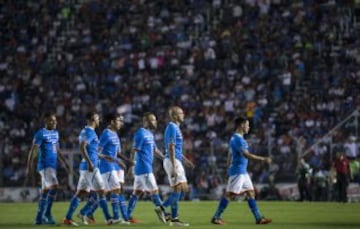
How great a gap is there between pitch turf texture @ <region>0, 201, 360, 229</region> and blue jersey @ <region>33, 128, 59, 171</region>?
149cm

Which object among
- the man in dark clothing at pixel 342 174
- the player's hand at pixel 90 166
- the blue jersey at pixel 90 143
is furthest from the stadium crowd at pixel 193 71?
the player's hand at pixel 90 166

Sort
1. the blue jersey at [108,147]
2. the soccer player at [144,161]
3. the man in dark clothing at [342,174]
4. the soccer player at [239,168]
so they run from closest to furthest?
the soccer player at [239,168], the soccer player at [144,161], the blue jersey at [108,147], the man in dark clothing at [342,174]

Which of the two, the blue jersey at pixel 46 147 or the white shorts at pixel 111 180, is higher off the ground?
the blue jersey at pixel 46 147

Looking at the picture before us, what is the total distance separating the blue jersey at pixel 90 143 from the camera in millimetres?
24578

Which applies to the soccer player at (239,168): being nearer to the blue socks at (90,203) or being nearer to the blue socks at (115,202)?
the blue socks at (115,202)

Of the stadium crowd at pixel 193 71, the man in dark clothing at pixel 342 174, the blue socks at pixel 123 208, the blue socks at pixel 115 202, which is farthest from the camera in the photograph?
the stadium crowd at pixel 193 71

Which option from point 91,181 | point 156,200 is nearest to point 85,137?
point 91,181

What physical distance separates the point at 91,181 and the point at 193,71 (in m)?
24.0

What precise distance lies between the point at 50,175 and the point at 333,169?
16.1 m

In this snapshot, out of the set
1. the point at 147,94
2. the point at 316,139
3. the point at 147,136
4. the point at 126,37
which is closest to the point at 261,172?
the point at 316,139

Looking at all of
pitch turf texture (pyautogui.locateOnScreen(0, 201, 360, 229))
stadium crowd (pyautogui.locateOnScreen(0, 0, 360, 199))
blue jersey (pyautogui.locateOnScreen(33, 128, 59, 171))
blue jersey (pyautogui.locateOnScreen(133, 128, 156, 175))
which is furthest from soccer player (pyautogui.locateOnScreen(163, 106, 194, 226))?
stadium crowd (pyautogui.locateOnScreen(0, 0, 360, 199))

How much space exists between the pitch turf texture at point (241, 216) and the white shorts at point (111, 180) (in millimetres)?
886

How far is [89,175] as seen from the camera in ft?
81.4

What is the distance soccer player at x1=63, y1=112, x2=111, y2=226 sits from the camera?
24438 mm
